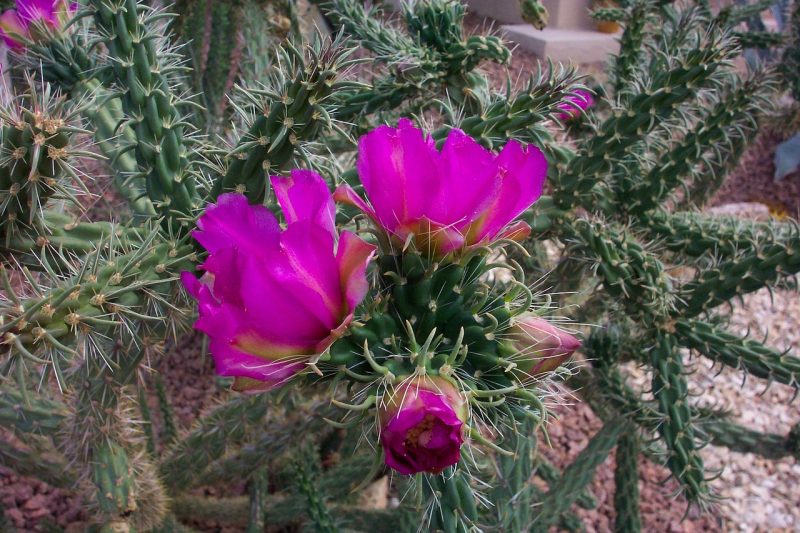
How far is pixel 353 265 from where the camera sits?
862 millimetres

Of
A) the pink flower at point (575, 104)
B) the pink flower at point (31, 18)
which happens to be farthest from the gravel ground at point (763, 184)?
the pink flower at point (31, 18)

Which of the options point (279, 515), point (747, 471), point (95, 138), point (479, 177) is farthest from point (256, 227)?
point (747, 471)

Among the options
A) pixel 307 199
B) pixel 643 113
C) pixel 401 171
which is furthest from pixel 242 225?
pixel 643 113

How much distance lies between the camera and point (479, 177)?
913 mm

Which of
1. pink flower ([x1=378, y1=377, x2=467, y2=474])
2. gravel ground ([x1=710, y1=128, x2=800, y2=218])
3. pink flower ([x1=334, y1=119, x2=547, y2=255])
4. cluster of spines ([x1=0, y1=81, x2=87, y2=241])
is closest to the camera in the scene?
pink flower ([x1=378, y1=377, x2=467, y2=474])

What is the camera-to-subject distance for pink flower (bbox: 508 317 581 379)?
0.95m

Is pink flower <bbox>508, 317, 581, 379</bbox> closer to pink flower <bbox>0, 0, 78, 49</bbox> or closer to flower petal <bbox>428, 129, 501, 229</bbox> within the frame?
flower petal <bbox>428, 129, 501, 229</bbox>

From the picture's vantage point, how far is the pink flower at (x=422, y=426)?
0.80 metres

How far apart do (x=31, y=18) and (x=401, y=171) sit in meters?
1.06

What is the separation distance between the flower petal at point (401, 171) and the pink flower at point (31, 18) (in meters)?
0.98

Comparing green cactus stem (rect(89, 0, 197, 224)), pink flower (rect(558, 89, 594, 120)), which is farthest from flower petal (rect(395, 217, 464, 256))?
pink flower (rect(558, 89, 594, 120))

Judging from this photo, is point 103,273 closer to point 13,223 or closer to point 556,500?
point 13,223

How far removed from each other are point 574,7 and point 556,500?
6.64 meters

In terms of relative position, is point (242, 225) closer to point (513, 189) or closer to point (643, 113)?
point (513, 189)
